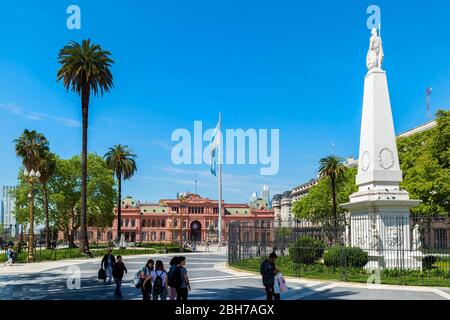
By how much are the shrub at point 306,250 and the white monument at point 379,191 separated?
1.69 meters

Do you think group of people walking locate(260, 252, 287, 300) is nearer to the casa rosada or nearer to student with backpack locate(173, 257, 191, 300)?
student with backpack locate(173, 257, 191, 300)

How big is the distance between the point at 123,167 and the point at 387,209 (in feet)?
170

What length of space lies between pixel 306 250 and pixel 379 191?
177 inches

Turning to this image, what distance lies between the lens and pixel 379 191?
2269cm

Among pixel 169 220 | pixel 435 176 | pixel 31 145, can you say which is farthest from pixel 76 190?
pixel 169 220

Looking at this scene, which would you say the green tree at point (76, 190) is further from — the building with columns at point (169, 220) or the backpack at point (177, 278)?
the building with columns at point (169, 220)

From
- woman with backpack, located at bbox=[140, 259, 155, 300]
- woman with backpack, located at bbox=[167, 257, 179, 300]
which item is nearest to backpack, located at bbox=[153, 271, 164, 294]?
woman with backpack, located at bbox=[167, 257, 179, 300]

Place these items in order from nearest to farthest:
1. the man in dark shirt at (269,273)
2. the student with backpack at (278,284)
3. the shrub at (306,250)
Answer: the student with backpack at (278,284) < the man in dark shirt at (269,273) < the shrub at (306,250)

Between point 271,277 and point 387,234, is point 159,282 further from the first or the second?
point 387,234

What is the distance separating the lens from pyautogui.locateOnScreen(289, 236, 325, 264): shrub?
24188 millimetres

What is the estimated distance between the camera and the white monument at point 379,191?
2200 centimetres

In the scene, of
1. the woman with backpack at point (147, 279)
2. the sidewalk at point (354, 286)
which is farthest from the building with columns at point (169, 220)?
the woman with backpack at point (147, 279)
